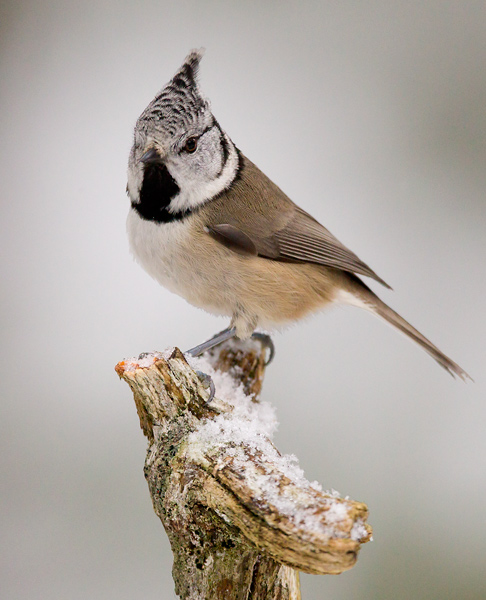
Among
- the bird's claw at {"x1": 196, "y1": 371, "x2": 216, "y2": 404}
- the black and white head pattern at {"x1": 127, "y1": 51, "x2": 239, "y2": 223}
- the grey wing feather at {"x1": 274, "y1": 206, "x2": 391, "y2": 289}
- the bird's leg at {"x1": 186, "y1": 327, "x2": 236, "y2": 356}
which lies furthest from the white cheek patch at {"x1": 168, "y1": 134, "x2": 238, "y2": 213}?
the bird's claw at {"x1": 196, "y1": 371, "x2": 216, "y2": 404}

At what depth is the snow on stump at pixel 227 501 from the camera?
1385 millimetres

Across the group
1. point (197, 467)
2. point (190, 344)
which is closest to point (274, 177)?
point (190, 344)

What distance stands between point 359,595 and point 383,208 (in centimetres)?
220

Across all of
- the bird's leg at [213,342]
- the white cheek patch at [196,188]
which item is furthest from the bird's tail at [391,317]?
the white cheek patch at [196,188]

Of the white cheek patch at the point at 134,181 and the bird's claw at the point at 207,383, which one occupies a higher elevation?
the white cheek patch at the point at 134,181

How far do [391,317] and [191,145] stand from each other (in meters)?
1.12

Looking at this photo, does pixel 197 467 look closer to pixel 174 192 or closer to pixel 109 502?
pixel 174 192

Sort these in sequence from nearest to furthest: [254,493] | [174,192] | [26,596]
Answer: [254,493], [174,192], [26,596]

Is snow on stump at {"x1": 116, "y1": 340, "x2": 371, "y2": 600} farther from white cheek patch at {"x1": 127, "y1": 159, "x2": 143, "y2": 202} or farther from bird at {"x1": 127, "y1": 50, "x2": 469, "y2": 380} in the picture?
white cheek patch at {"x1": 127, "y1": 159, "x2": 143, "y2": 202}

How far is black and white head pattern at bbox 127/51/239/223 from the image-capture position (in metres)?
2.24

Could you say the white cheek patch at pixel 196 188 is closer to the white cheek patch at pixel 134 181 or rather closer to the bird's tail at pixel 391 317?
the white cheek patch at pixel 134 181

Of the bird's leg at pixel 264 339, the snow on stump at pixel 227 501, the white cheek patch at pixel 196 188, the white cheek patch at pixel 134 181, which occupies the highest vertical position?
the white cheek patch at pixel 134 181

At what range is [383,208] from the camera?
12.9ft

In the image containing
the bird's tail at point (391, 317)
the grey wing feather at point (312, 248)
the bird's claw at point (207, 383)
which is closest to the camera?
the bird's claw at point (207, 383)
